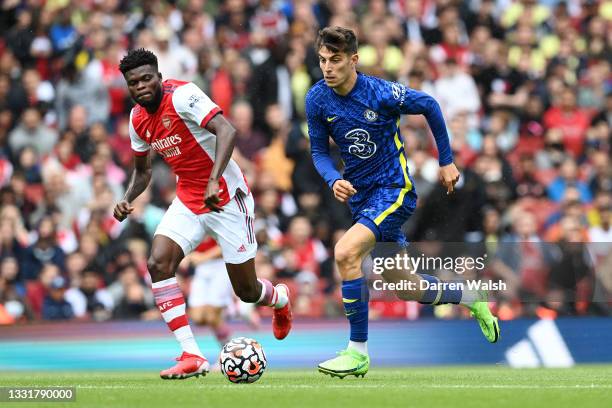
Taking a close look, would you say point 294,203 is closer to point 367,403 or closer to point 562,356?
point 562,356

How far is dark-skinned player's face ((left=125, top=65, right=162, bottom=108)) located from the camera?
10.4 metres

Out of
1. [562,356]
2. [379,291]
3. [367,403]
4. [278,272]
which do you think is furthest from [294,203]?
[367,403]

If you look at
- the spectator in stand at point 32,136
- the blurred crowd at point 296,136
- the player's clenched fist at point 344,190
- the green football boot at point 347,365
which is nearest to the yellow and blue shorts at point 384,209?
the player's clenched fist at point 344,190

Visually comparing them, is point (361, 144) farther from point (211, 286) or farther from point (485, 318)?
point (211, 286)

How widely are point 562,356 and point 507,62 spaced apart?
615cm

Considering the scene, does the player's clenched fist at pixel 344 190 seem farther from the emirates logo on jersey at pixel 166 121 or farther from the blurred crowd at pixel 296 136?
the blurred crowd at pixel 296 136

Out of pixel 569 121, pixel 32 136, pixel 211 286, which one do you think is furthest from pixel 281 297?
pixel 569 121

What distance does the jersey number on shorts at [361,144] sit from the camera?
10.6 metres

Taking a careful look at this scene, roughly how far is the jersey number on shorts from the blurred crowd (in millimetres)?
4646

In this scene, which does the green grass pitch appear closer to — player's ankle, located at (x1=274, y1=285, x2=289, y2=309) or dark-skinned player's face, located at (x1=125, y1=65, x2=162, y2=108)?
player's ankle, located at (x1=274, y1=285, x2=289, y2=309)

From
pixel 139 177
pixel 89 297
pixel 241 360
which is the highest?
pixel 139 177

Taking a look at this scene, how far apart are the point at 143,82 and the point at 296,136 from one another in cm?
763

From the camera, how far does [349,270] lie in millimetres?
10375

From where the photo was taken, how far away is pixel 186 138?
10703 millimetres
